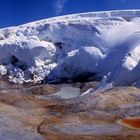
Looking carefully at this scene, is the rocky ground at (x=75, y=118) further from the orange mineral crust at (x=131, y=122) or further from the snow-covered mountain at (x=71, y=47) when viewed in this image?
the snow-covered mountain at (x=71, y=47)

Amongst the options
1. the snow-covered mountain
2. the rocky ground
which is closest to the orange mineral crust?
the rocky ground

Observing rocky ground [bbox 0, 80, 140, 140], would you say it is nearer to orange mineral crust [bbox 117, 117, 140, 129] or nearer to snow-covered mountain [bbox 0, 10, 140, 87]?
orange mineral crust [bbox 117, 117, 140, 129]

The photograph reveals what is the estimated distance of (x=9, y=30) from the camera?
3878 cm

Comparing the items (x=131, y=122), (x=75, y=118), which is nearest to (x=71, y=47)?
(x=75, y=118)

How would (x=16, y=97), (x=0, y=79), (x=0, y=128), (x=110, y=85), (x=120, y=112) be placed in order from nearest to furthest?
(x=0, y=128) < (x=120, y=112) < (x=16, y=97) < (x=110, y=85) < (x=0, y=79)

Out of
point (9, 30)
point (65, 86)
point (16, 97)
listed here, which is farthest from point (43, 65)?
point (16, 97)

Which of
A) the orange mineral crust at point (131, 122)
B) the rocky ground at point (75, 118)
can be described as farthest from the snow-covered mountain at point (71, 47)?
the orange mineral crust at point (131, 122)

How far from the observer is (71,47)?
114ft

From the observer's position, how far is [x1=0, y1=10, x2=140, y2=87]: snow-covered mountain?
32738mm

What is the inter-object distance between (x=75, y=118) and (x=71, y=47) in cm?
1747

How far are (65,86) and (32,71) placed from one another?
3630mm

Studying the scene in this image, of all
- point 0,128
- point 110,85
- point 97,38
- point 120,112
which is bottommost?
point 0,128

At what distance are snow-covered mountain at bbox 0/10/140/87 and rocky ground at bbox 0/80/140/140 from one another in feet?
27.4

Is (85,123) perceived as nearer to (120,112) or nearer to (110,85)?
(120,112)
